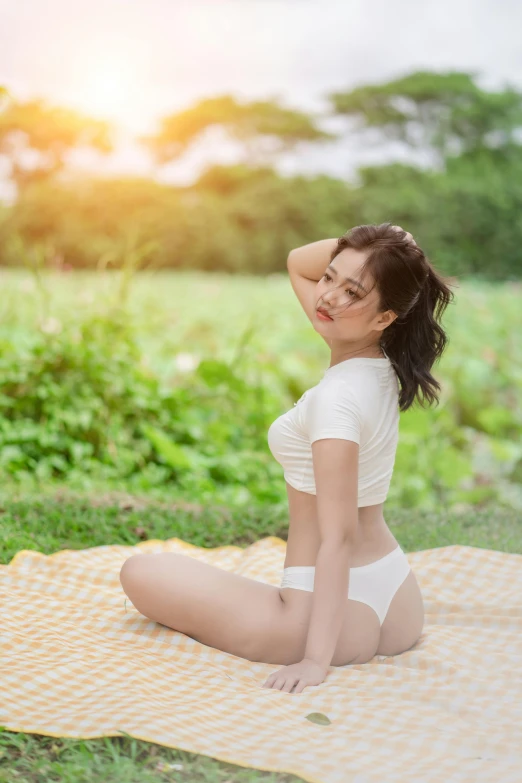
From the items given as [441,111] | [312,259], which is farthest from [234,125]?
[312,259]

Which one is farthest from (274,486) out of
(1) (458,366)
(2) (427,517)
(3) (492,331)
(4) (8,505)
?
(3) (492,331)

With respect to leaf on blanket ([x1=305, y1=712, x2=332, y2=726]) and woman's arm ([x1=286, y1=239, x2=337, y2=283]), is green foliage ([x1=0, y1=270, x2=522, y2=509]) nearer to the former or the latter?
woman's arm ([x1=286, y1=239, x2=337, y2=283])

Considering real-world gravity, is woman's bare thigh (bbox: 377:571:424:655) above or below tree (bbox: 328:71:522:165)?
below

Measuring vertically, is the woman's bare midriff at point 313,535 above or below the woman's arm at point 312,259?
below

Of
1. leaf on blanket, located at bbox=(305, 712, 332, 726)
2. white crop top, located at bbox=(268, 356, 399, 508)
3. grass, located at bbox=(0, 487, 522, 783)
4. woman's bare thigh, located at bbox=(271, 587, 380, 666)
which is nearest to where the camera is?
leaf on blanket, located at bbox=(305, 712, 332, 726)

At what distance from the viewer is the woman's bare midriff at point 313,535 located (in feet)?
6.06

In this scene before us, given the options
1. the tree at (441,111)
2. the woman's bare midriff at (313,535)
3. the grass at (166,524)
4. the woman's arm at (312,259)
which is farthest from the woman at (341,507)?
the tree at (441,111)

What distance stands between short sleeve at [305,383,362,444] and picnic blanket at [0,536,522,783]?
1.65ft

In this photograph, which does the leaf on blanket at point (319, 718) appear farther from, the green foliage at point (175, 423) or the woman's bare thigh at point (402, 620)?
the green foliage at point (175, 423)

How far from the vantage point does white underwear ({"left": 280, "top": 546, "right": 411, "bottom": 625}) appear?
183cm

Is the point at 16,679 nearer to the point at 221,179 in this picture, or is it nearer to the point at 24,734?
the point at 24,734

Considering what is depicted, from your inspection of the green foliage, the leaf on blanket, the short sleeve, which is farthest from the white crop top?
the green foliage

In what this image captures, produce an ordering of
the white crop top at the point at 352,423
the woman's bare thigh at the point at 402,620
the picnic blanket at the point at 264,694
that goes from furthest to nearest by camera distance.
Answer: the woman's bare thigh at the point at 402,620, the white crop top at the point at 352,423, the picnic blanket at the point at 264,694

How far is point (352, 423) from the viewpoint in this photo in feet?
5.59
